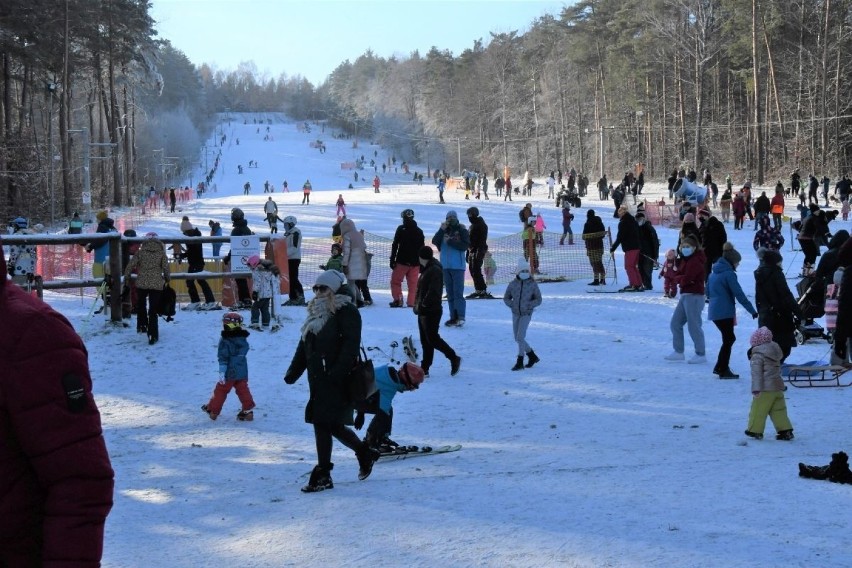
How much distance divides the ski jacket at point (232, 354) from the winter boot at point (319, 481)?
9.14 feet

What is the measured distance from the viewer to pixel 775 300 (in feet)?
35.8

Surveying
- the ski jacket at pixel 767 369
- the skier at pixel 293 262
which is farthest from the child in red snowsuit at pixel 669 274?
the ski jacket at pixel 767 369

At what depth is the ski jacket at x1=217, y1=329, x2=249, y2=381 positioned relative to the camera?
393 inches

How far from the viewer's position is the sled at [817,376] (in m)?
10.9

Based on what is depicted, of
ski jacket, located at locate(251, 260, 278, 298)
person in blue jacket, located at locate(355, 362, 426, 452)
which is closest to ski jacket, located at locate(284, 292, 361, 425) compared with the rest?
person in blue jacket, located at locate(355, 362, 426, 452)

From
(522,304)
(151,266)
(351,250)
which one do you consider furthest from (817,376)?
(151,266)

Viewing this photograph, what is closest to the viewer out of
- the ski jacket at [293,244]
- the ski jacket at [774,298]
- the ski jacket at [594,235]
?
the ski jacket at [774,298]

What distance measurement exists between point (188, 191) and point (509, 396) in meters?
65.5

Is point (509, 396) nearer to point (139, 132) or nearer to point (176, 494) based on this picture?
point (176, 494)

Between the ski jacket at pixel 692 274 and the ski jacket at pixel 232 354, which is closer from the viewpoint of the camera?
the ski jacket at pixel 232 354

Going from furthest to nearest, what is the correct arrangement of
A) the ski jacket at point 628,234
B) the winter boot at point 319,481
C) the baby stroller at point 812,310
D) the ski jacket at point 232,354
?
the ski jacket at point 628,234
the baby stroller at point 812,310
the ski jacket at point 232,354
the winter boot at point 319,481

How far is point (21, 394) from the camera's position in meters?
2.35

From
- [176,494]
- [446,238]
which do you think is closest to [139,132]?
[446,238]

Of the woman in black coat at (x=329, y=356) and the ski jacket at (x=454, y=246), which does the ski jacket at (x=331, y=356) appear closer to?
the woman in black coat at (x=329, y=356)
